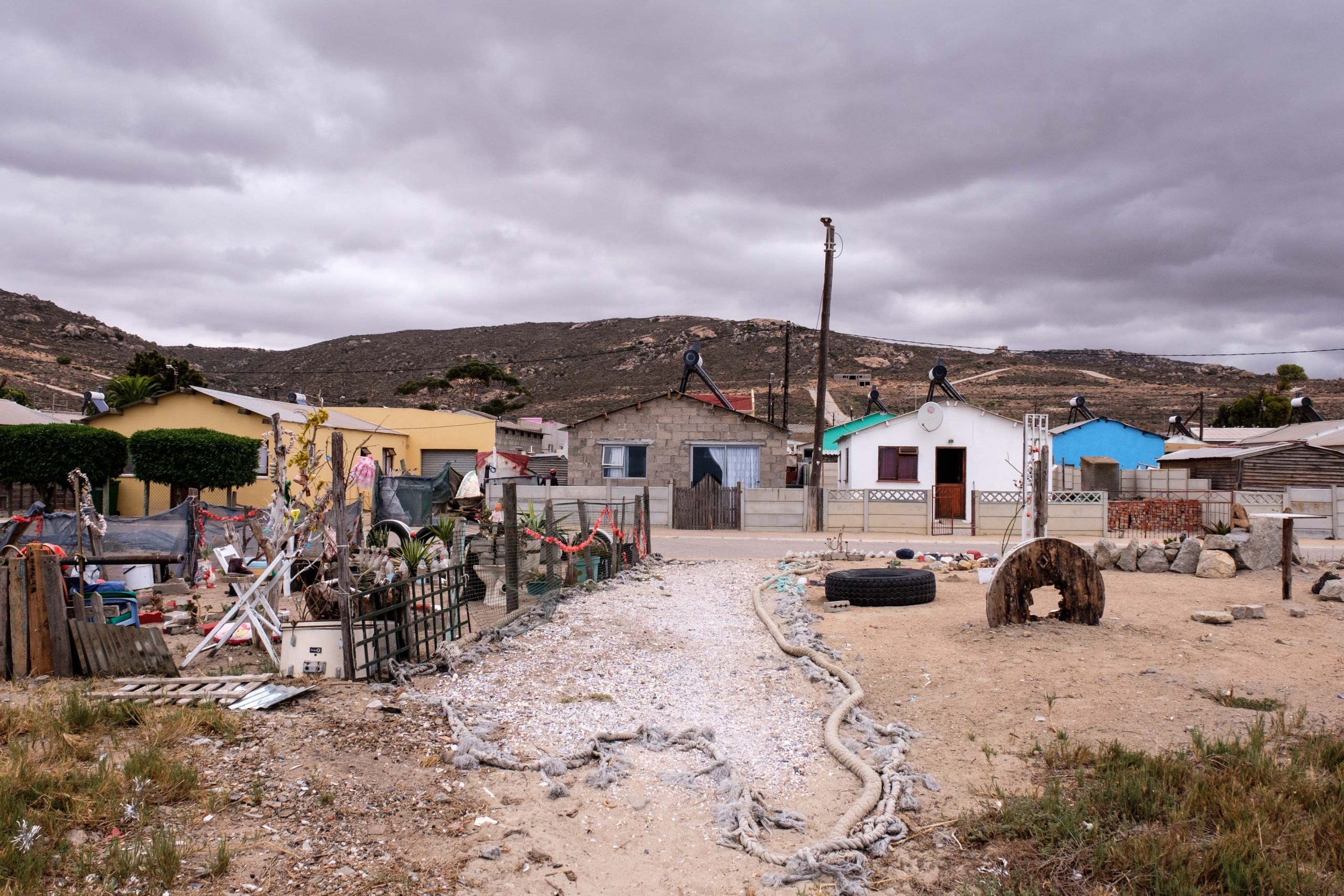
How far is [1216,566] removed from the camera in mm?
13523

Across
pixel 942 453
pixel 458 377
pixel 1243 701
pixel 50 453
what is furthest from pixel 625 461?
pixel 458 377

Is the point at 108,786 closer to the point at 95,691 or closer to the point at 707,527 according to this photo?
the point at 95,691

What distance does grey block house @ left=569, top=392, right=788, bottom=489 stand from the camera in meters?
31.5

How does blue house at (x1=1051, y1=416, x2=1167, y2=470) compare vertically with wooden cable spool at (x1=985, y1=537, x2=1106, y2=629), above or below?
above

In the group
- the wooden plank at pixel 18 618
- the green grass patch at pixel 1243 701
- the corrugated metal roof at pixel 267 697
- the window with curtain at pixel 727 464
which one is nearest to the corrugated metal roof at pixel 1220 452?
the window with curtain at pixel 727 464

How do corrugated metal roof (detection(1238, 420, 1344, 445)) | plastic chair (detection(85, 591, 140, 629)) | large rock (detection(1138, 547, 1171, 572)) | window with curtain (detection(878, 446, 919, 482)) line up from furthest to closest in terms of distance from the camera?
corrugated metal roof (detection(1238, 420, 1344, 445)), window with curtain (detection(878, 446, 919, 482)), large rock (detection(1138, 547, 1171, 572)), plastic chair (detection(85, 591, 140, 629))

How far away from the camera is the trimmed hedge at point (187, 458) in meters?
27.5

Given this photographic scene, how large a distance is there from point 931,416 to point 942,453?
1.56m

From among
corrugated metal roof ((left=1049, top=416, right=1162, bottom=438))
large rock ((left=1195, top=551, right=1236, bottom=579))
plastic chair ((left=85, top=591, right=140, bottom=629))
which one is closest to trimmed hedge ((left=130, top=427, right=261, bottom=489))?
plastic chair ((left=85, top=591, right=140, bottom=629))

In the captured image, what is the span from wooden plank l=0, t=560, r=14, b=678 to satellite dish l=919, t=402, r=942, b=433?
1048 inches

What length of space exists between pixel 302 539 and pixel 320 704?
2.42 meters

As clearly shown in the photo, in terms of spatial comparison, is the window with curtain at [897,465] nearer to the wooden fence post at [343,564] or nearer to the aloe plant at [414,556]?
the aloe plant at [414,556]

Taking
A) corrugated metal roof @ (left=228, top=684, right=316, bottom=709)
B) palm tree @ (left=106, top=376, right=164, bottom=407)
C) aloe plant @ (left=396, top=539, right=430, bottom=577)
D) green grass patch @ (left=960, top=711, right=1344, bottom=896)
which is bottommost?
green grass patch @ (left=960, top=711, right=1344, bottom=896)

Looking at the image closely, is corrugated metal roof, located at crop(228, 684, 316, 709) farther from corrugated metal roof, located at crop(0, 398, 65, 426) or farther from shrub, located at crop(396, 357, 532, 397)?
shrub, located at crop(396, 357, 532, 397)
